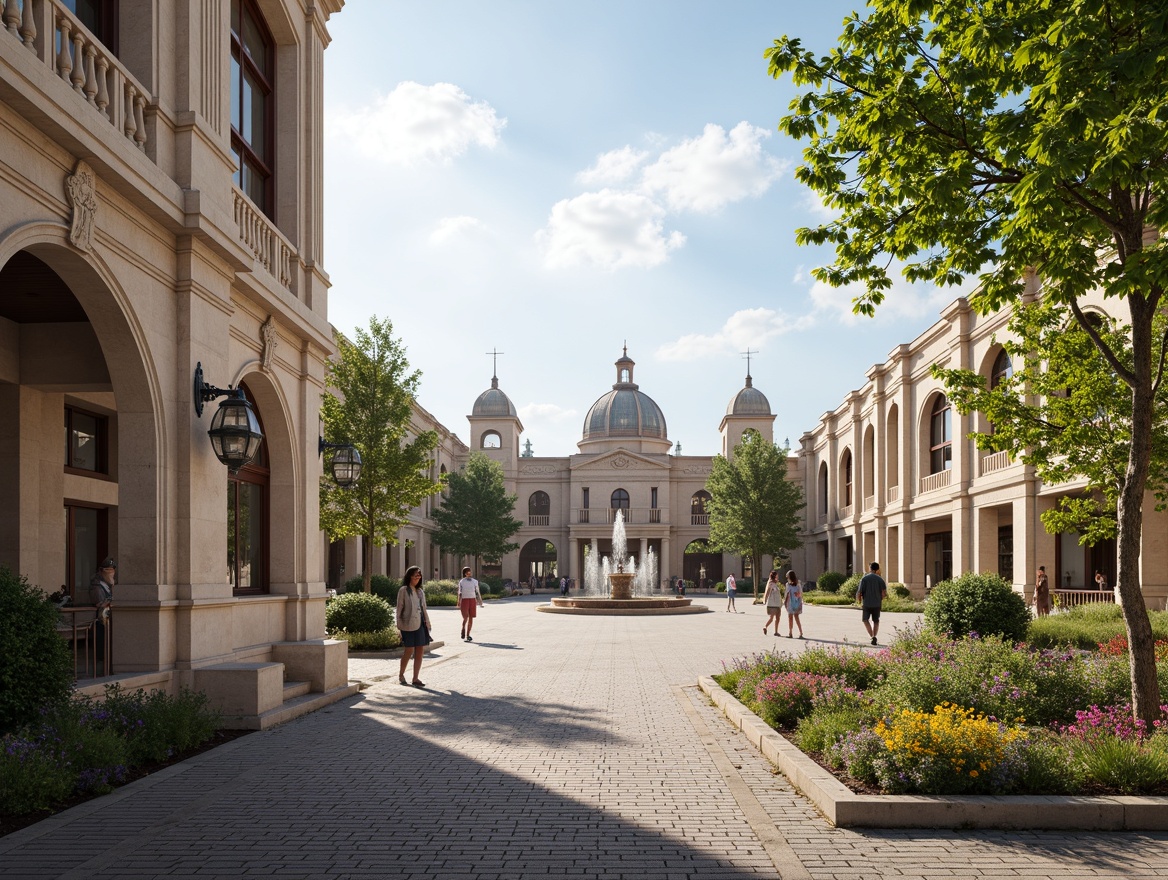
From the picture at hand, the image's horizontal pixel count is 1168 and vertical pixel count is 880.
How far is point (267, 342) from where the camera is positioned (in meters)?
12.2

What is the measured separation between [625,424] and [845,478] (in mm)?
31147

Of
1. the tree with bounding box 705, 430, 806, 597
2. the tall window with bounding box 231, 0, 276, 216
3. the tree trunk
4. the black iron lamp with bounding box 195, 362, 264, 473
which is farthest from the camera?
the tree with bounding box 705, 430, 806, 597

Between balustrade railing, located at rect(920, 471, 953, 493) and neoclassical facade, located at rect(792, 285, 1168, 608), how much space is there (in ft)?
0.17

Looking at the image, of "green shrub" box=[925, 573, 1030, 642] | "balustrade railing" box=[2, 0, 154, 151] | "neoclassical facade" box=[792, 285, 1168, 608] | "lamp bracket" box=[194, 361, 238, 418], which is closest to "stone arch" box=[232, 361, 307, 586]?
"lamp bracket" box=[194, 361, 238, 418]

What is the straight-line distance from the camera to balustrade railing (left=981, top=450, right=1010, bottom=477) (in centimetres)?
2997

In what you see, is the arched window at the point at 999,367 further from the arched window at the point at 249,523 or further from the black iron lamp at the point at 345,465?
the arched window at the point at 249,523

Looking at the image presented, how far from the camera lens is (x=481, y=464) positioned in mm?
57781

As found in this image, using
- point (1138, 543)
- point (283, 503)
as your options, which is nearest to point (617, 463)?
point (283, 503)

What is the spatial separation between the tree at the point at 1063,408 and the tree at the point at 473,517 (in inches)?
1598

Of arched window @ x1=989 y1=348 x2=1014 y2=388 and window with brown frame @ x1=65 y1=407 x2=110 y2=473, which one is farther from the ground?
arched window @ x1=989 y1=348 x2=1014 y2=388

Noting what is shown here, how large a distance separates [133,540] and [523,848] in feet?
18.4

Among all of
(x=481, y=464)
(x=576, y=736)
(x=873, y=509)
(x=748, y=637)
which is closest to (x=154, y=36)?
(x=576, y=736)

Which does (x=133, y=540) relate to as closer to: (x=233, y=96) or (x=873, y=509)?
(x=233, y=96)

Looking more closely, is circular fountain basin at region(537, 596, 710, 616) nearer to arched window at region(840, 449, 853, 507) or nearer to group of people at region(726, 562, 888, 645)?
group of people at region(726, 562, 888, 645)
